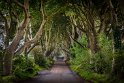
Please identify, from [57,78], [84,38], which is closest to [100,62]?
[57,78]

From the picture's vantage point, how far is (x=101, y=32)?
30.9 meters

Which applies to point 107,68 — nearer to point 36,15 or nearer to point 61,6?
point 61,6

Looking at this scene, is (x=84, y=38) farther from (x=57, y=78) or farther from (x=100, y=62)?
(x=57, y=78)

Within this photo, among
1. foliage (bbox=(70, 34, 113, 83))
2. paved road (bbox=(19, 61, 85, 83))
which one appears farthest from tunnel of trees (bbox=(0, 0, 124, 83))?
paved road (bbox=(19, 61, 85, 83))

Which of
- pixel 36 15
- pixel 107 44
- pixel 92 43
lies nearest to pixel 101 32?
pixel 92 43

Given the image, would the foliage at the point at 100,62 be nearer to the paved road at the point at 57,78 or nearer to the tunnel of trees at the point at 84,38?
the tunnel of trees at the point at 84,38

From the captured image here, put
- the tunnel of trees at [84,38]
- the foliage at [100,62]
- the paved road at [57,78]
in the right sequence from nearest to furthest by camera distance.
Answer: the tunnel of trees at [84,38] → the paved road at [57,78] → the foliage at [100,62]

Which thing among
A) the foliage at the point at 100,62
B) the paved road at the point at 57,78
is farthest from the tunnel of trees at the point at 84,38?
the paved road at the point at 57,78

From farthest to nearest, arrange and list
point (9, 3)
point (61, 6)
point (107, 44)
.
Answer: point (61, 6) < point (107, 44) < point (9, 3)

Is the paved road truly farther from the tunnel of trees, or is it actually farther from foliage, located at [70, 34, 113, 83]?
foliage, located at [70, 34, 113, 83]

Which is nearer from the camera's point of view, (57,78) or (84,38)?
(57,78)

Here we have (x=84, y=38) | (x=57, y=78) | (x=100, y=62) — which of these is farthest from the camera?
(x=84, y=38)

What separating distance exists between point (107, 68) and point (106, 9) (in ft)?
22.2

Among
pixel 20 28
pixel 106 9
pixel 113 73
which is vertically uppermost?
pixel 106 9
